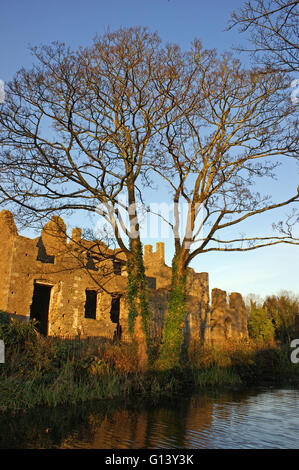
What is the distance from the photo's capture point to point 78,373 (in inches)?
398

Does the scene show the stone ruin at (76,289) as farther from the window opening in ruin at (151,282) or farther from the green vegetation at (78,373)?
the green vegetation at (78,373)

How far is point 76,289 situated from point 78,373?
11.1 meters

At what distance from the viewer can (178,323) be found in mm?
13117

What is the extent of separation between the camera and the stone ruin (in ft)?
59.7

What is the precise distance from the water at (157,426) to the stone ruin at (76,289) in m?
4.75

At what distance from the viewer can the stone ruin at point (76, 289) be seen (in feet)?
59.7

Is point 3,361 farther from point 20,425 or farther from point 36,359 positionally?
point 20,425

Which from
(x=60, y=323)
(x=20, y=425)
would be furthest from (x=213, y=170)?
(x=60, y=323)

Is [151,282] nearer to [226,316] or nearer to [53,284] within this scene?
[226,316]

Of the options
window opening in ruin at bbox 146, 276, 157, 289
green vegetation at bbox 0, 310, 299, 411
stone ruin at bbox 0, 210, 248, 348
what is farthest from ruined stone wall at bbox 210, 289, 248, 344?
green vegetation at bbox 0, 310, 299, 411

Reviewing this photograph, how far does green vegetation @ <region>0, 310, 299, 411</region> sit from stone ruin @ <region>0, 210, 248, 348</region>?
1744mm

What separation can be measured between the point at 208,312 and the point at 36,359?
20634 millimetres

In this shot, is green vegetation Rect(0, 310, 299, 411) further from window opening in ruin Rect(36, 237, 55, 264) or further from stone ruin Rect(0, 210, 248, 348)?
window opening in ruin Rect(36, 237, 55, 264)
